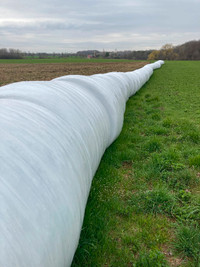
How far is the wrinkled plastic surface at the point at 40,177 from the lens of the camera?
3.85ft

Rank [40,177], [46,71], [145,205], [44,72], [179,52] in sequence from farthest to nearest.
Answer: [179,52] < [46,71] < [44,72] < [145,205] < [40,177]

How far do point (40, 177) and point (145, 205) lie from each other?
1.87 m

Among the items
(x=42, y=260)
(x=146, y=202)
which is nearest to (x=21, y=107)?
(x=42, y=260)

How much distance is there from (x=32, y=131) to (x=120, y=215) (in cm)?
166

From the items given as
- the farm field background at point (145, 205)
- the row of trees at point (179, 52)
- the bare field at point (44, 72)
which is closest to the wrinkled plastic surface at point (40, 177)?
the farm field background at point (145, 205)

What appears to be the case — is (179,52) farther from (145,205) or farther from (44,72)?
(145,205)

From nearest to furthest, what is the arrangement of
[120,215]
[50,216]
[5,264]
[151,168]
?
[5,264]
[50,216]
[120,215]
[151,168]

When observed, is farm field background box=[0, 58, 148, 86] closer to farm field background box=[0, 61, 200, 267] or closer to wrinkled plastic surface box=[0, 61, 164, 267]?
farm field background box=[0, 61, 200, 267]

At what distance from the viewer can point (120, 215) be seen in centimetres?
280

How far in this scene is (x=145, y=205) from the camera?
293 cm

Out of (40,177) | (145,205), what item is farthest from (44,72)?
(40,177)

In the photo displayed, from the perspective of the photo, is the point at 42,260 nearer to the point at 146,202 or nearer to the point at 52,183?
the point at 52,183

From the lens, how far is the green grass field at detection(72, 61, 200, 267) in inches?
88.4

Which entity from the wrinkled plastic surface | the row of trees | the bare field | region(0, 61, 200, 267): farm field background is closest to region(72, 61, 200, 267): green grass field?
region(0, 61, 200, 267): farm field background
